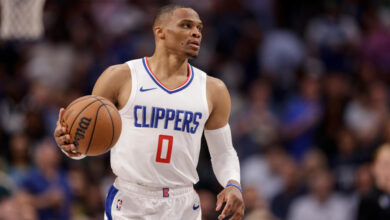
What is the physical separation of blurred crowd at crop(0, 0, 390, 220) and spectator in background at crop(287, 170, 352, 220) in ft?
0.05

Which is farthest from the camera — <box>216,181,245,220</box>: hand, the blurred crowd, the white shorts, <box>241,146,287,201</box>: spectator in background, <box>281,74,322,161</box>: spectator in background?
<box>281,74,322,161</box>: spectator in background

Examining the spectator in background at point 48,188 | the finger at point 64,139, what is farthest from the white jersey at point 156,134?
the spectator in background at point 48,188

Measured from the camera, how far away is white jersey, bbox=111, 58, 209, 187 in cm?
509

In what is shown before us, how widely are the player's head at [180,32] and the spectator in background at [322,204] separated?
15.4ft

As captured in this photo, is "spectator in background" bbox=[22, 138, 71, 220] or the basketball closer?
the basketball

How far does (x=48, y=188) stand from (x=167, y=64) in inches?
150

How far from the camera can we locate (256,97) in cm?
1081

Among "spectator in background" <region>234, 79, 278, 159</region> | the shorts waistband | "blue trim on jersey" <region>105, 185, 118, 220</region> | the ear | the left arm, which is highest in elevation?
the ear

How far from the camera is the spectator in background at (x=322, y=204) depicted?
9.38 meters

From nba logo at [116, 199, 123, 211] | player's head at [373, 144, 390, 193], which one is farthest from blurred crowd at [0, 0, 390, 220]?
nba logo at [116, 199, 123, 211]

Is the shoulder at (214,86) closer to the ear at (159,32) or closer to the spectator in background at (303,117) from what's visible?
the ear at (159,32)

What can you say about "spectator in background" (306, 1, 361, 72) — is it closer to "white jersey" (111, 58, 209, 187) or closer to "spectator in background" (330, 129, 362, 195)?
"spectator in background" (330, 129, 362, 195)

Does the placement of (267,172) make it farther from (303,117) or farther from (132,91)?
(132,91)

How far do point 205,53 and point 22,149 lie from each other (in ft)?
14.1
